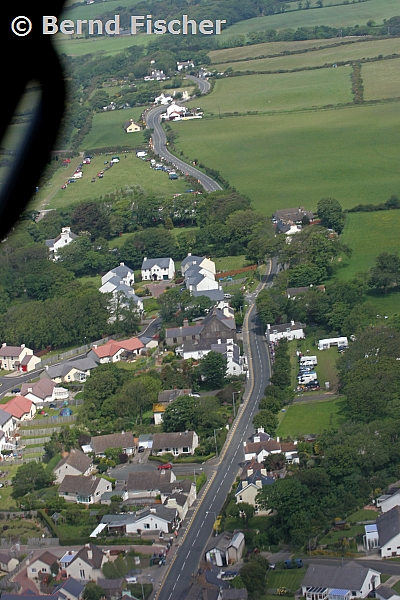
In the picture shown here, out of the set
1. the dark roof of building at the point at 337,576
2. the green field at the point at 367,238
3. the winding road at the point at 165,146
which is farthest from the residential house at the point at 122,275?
the dark roof of building at the point at 337,576

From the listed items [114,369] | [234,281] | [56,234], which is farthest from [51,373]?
[56,234]

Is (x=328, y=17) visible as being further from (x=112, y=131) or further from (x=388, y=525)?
(x=388, y=525)

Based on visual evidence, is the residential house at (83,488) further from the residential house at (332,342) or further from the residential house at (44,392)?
the residential house at (332,342)

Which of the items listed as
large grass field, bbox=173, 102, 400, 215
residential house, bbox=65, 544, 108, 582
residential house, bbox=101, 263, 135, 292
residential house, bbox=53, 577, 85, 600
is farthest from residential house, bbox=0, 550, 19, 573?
large grass field, bbox=173, 102, 400, 215

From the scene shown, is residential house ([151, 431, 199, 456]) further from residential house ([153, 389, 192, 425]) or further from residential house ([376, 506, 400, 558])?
residential house ([376, 506, 400, 558])

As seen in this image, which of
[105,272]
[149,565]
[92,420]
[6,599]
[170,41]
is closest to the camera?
[6,599]

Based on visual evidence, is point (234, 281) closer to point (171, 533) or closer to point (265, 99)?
point (171, 533)
